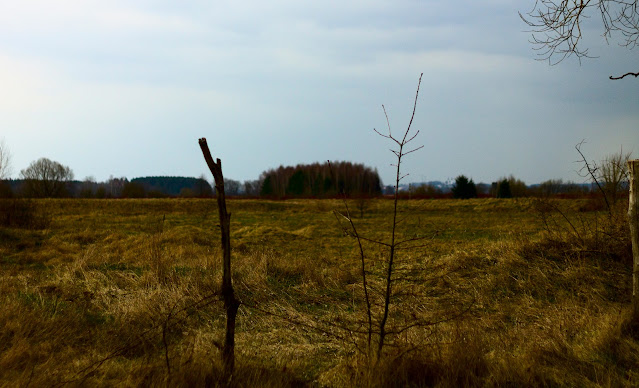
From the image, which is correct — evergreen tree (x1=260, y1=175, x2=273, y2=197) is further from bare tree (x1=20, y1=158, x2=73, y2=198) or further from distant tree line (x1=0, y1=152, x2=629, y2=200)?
bare tree (x1=20, y1=158, x2=73, y2=198)

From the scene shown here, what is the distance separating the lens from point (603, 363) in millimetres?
3918

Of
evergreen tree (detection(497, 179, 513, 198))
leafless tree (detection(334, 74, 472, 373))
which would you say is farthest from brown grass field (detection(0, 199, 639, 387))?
evergreen tree (detection(497, 179, 513, 198))

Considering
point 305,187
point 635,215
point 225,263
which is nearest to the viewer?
point 225,263

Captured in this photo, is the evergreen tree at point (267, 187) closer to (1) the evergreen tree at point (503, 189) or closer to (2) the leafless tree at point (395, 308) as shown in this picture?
(1) the evergreen tree at point (503, 189)

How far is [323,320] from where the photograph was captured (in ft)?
18.2

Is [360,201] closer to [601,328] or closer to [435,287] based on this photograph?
[435,287]

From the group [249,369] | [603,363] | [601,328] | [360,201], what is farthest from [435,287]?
[360,201]

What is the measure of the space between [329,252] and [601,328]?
8.54m

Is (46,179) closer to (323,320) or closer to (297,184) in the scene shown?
(297,184)

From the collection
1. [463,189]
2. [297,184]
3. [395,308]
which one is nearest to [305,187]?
[297,184]

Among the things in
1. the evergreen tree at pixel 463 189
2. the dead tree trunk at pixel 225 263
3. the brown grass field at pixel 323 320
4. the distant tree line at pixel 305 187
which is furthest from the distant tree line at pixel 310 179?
the dead tree trunk at pixel 225 263

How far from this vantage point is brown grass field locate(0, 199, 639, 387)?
3.57 metres

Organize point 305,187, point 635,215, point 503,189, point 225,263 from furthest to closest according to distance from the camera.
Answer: point 305,187 < point 503,189 < point 635,215 < point 225,263

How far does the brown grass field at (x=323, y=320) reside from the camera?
3566 mm
